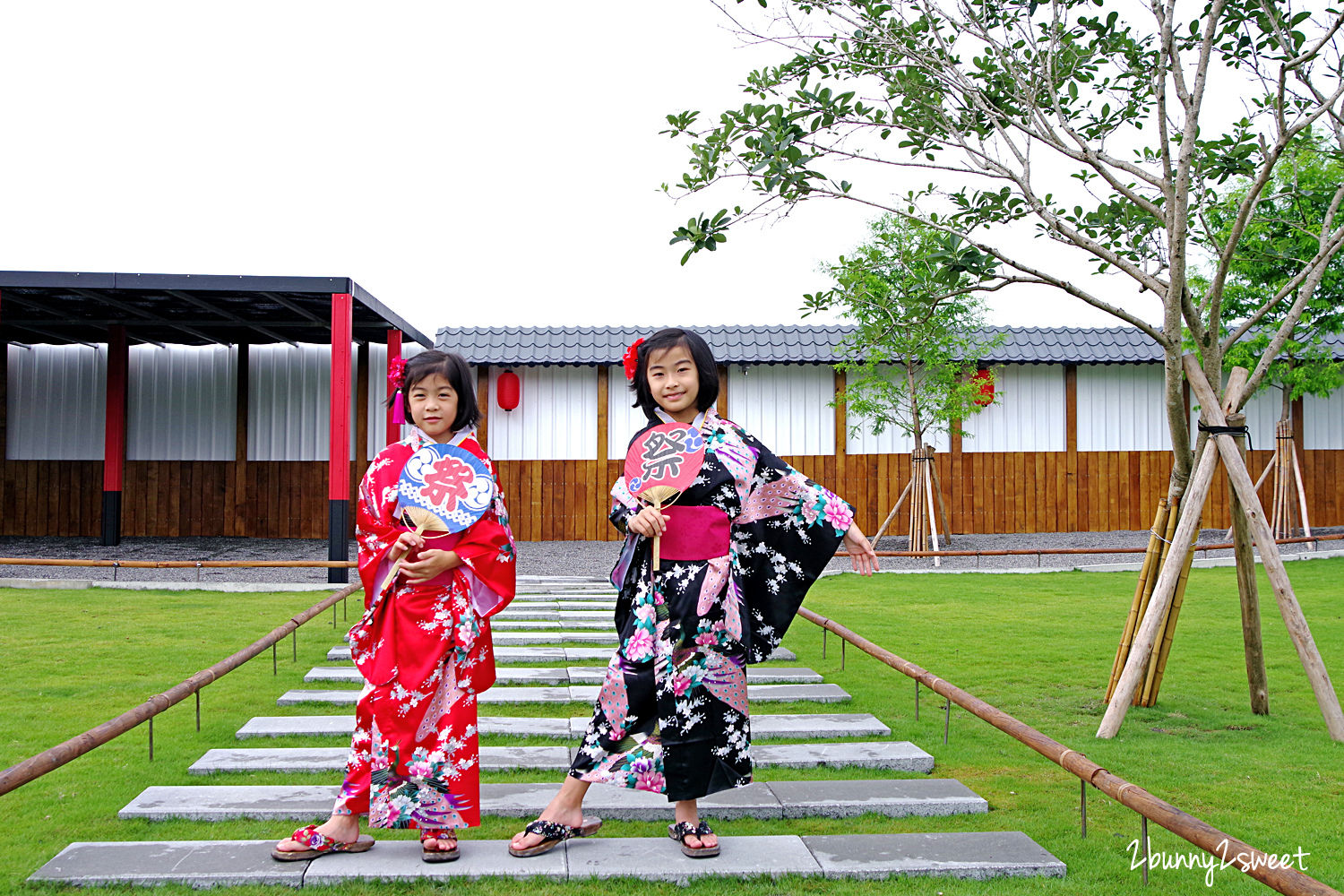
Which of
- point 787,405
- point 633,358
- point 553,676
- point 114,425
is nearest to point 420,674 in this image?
point 633,358

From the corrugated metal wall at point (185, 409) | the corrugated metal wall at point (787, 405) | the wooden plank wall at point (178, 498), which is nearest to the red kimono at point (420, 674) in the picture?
the corrugated metal wall at point (787, 405)

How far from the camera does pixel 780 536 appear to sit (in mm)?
3059

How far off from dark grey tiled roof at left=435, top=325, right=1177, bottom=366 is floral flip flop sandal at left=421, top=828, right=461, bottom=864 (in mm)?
11597

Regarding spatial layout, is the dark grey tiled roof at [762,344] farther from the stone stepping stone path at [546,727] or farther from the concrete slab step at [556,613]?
the stone stepping stone path at [546,727]

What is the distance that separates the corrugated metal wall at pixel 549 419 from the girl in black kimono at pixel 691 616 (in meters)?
11.6

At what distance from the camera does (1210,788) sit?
11.6 feet

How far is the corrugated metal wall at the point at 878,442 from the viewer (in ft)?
48.4

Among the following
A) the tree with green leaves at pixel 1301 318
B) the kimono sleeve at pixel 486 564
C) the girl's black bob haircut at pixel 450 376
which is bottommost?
the kimono sleeve at pixel 486 564

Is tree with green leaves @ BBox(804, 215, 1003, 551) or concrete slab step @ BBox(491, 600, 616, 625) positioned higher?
tree with green leaves @ BBox(804, 215, 1003, 551)

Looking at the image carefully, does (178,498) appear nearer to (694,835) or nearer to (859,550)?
(694,835)

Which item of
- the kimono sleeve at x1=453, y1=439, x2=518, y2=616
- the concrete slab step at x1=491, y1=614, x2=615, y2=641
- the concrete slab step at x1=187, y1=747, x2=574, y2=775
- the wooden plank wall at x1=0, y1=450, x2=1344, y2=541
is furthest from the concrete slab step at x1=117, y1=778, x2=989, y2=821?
the wooden plank wall at x1=0, y1=450, x2=1344, y2=541

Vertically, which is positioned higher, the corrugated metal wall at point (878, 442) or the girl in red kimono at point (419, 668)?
the corrugated metal wall at point (878, 442)

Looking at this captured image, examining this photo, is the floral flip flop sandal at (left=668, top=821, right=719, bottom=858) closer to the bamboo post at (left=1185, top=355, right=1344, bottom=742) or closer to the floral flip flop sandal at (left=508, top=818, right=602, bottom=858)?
the floral flip flop sandal at (left=508, top=818, right=602, bottom=858)

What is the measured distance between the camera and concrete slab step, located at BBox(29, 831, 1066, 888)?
8.55 ft
